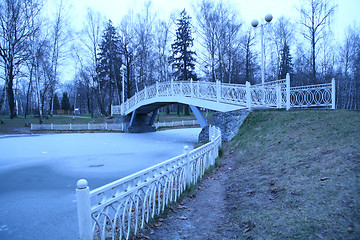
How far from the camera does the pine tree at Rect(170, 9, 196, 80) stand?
3572cm

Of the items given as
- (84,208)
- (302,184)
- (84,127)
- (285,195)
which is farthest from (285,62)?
(84,208)

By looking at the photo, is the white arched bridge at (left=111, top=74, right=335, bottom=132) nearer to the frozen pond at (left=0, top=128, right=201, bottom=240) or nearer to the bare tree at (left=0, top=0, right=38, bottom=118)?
the frozen pond at (left=0, top=128, right=201, bottom=240)

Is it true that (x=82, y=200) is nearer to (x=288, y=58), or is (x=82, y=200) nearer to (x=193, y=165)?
(x=193, y=165)

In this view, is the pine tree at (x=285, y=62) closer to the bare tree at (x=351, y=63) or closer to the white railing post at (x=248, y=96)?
the bare tree at (x=351, y=63)

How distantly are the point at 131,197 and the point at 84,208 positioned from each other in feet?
2.47

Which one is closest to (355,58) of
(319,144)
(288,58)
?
(288,58)

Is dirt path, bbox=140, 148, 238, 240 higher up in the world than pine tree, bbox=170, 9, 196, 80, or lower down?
lower down

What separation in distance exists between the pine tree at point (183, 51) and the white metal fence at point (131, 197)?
31.8 meters

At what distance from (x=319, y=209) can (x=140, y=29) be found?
30576 mm

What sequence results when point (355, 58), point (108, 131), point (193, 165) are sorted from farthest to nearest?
1. point (355, 58)
2. point (108, 131)
3. point (193, 165)

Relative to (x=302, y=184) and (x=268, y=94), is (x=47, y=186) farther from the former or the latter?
(x=268, y=94)

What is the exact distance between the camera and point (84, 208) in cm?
226

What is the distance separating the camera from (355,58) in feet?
92.2

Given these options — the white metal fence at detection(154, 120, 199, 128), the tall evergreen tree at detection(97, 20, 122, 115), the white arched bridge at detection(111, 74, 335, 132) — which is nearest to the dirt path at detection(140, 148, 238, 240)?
the white arched bridge at detection(111, 74, 335, 132)
